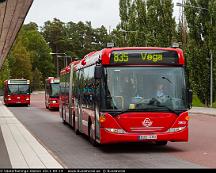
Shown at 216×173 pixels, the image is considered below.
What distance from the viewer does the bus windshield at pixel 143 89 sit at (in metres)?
16.0

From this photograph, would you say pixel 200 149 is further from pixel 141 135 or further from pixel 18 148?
pixel 18 148

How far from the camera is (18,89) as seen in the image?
5834 centimetres

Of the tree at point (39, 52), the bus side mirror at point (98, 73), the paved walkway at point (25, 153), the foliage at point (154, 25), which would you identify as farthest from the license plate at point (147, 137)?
the tree at point (39, 52)

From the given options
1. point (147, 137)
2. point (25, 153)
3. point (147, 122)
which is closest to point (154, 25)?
point (147, 122)

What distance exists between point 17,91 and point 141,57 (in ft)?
141

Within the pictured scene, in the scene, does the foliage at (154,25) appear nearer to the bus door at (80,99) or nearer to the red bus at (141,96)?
the bus door at (80,99)

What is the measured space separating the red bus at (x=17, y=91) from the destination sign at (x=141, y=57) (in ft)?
140

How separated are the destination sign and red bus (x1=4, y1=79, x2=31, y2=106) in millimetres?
42719

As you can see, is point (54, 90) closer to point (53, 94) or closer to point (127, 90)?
point (53, 94)

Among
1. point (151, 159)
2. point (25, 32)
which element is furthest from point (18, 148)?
point (25, 32)

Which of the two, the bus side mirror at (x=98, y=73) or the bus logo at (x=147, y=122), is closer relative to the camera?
the bus logo at (x=147, y=122)

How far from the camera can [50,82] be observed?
48.3 m

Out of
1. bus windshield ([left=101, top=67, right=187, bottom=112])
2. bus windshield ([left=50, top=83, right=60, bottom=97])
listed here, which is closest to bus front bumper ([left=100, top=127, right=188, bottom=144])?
bus windshield ([left=101, top=67, right=187, bottom=112])

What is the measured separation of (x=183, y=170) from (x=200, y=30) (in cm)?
3705
